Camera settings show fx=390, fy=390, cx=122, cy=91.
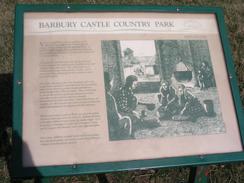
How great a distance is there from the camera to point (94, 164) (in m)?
1.94

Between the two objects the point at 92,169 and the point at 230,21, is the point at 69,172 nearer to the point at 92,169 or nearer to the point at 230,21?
the point at 92,169

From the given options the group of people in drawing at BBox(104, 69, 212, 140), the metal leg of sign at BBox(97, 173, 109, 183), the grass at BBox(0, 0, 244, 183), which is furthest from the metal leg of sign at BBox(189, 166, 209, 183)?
the metal leg of sign at BBox(97, 173, 109, 183)

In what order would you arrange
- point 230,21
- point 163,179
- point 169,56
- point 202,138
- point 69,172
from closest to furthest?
point 69,172 < point 202,138 < point 169,56 < point 163,179 < point 230,21

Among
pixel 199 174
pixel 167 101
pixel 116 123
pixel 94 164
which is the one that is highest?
pixel 167 101

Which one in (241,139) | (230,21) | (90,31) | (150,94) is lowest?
(241,139)

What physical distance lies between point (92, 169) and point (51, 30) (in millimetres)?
798

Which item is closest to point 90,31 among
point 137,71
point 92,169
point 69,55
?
point 69,55

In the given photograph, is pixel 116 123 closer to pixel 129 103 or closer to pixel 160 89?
pixel 129 103

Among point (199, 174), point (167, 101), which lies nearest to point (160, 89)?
point (167, 101)

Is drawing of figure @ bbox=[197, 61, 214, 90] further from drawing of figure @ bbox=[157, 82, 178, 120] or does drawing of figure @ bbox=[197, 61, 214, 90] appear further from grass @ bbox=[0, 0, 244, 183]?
grass @ bbox=[0, 0, 244, 183]

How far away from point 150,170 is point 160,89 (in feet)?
3.73

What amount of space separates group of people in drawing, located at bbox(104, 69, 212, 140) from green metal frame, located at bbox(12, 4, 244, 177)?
0.59 ft

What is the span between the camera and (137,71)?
7.16 feet

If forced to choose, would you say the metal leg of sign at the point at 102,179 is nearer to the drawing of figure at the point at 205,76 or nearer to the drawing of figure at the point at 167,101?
the drawing of figure at the point at 167,101
